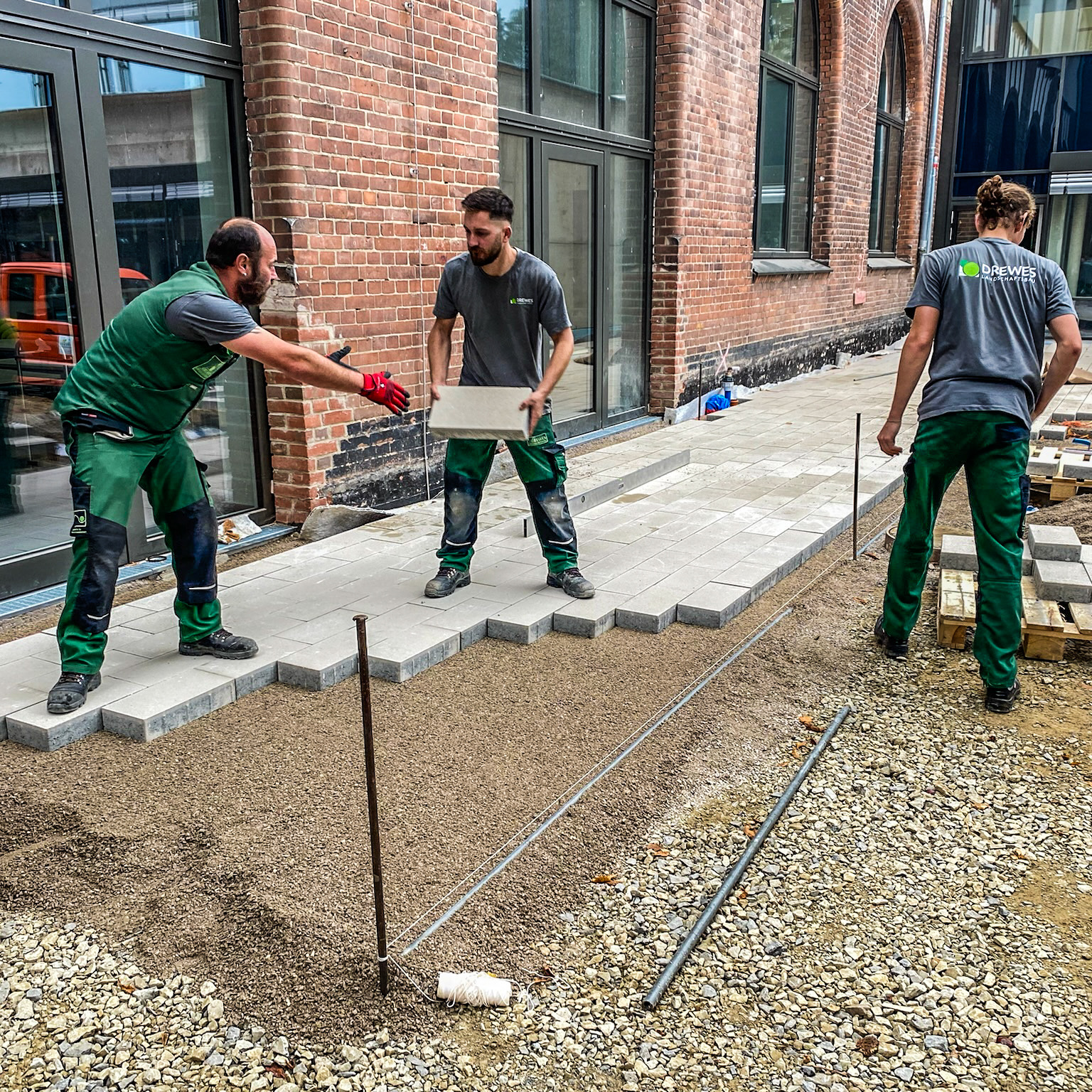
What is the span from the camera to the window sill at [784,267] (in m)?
12.3

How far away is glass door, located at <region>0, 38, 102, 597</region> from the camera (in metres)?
4.74

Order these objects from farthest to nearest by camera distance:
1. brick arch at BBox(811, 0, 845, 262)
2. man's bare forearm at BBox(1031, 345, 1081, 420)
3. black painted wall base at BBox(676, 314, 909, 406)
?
1. brick arch at BBox(811, 0, 845, 262)
2. black painted wall base at BBox(676, 314, 909, 406)
3. man's bare forearm at BBox(1031, 345, 1081, 420)

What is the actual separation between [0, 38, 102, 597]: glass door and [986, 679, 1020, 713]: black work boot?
14.2 feet

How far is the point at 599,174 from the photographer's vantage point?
925 centimetres

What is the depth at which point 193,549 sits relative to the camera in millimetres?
4262

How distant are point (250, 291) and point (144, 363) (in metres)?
0.49

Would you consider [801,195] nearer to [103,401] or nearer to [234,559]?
[234,559]

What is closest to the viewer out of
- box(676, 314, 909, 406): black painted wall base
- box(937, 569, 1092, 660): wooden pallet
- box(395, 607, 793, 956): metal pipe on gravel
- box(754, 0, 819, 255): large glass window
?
box(395, 607, 793, 956): metal pipe on gravel

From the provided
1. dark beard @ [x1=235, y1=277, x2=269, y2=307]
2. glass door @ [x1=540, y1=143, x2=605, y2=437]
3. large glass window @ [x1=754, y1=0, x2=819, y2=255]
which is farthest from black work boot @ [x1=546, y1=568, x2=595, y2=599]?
large glass window @ [x1=754, y1=0, x2=819, y2=255]

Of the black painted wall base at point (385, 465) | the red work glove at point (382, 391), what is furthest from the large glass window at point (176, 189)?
the red work glove at point (382, 391)

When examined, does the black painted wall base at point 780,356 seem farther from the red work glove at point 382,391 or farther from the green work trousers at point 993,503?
the red work glove at point 382,391

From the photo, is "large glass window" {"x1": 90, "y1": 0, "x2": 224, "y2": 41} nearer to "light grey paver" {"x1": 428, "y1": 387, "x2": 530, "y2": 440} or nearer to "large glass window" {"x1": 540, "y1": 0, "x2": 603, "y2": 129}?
"light grey paver" {"x1": 428, "y1": 387, "x2": 530, "y2": 440}

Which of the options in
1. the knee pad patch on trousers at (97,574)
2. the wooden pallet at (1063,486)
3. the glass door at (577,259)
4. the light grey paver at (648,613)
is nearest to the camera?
the knee pad patch on trousers at (97,574)

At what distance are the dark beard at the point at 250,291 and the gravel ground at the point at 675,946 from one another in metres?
1.68
